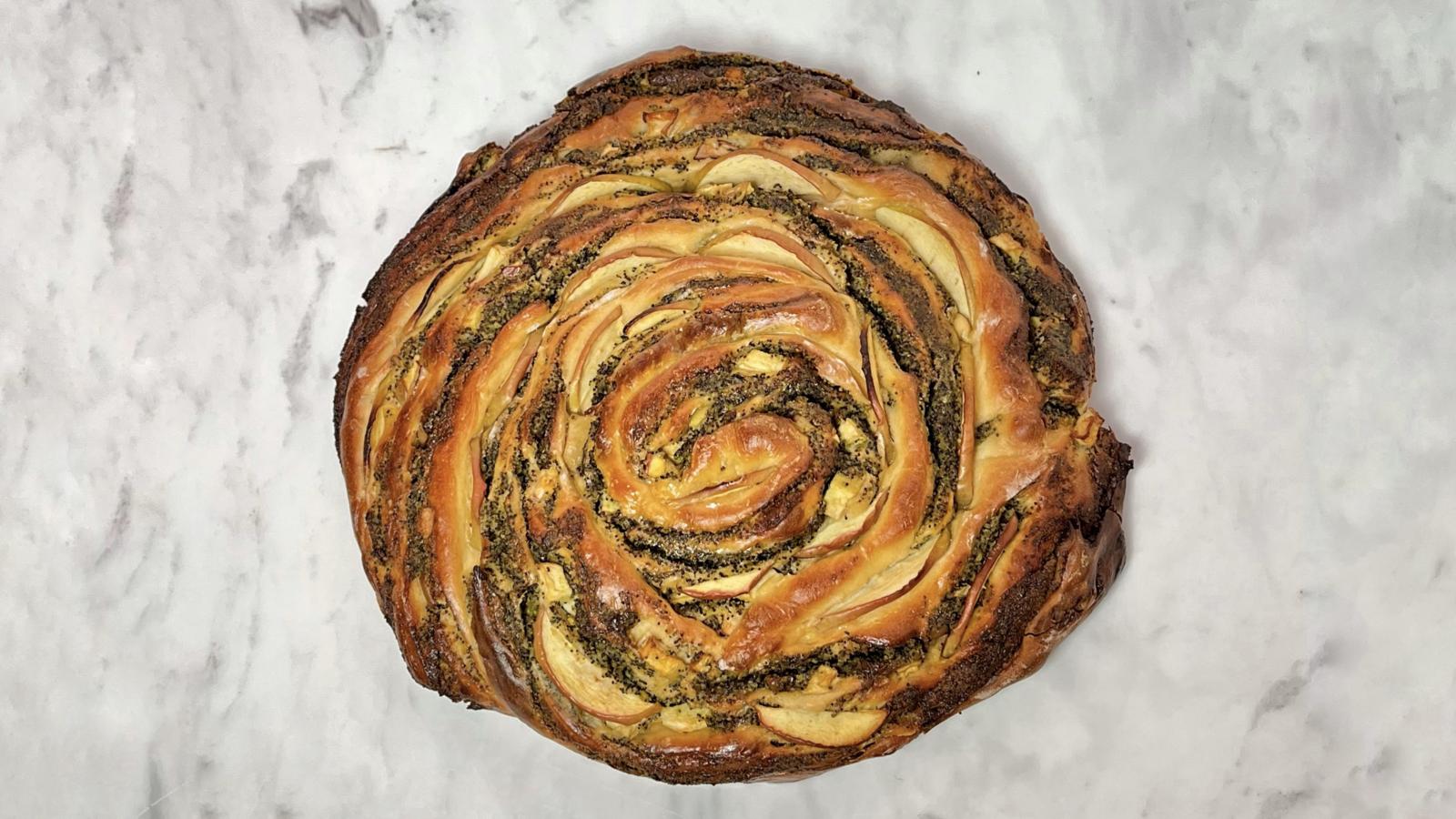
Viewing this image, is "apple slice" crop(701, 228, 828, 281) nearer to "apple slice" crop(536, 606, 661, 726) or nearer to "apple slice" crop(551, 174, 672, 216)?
"apple slice" crop(551, 174, 672, 216)

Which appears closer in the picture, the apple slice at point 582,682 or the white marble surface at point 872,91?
the apple slice at point 582,682

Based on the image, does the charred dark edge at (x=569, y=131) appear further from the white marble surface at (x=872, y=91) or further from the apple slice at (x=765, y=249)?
the white marble surface at (x=872, y=91)

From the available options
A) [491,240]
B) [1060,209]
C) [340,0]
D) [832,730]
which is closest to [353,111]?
[340,0]

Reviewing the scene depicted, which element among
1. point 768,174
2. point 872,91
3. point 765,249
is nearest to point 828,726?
point 765,249

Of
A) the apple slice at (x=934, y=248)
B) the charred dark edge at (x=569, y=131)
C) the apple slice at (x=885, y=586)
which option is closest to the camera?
the apple slice at (x=885, y=586)

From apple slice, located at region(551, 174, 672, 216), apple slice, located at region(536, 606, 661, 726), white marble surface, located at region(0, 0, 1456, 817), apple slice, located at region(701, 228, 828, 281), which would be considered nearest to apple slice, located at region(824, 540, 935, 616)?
apple slice, located at region(536, 606, 661, 726)

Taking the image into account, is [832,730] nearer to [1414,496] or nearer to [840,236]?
[840,236]

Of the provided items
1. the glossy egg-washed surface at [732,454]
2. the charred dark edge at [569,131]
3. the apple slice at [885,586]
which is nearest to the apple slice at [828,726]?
the glossy egg-washed surface at [732,454]
